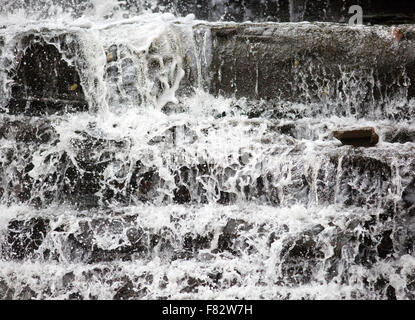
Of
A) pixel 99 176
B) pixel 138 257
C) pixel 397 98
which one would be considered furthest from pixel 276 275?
pixel 397 98

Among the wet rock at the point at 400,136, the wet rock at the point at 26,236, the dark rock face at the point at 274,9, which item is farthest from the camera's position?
the dark rock face at the point at 274,9

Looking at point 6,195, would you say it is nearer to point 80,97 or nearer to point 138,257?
point 80,97

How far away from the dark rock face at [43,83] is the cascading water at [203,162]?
0.01 metres

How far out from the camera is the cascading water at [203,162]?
2.48 meters

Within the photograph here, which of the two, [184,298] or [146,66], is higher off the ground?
[146,66]

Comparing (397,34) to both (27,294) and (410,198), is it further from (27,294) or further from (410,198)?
(27,294)

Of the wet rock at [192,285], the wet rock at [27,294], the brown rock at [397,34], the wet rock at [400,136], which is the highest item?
the brown rock at [397,34]

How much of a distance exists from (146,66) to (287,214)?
1.63 meters

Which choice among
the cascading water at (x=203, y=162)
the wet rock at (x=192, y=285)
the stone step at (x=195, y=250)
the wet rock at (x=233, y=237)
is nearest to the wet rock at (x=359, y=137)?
the cascading water at (x=203, y=162)

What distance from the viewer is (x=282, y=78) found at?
3.14 meters

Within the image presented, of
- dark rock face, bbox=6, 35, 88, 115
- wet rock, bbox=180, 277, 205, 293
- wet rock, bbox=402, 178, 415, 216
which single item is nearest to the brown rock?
wet rock, bbox=402, 178, 415, 216

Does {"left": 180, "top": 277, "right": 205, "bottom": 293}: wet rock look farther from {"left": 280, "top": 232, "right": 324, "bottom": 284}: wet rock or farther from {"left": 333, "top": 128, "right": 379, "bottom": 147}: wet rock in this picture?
{"left": 333, "top": 128, "right": 379, "bottom": 147}: wet rock

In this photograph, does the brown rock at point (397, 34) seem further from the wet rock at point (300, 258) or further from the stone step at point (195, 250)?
the wet rock at point (300, 258)

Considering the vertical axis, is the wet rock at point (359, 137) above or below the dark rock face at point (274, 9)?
below
